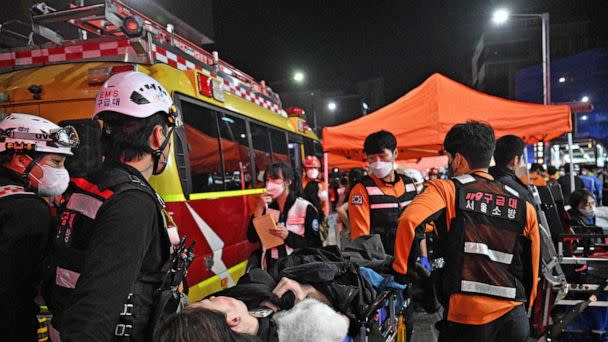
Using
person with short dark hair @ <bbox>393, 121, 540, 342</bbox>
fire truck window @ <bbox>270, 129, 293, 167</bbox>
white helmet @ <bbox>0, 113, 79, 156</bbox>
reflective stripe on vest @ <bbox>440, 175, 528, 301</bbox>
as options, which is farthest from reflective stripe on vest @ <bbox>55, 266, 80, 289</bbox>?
fire truck window @ <bbox>270, 129, 293, 167</bbox>

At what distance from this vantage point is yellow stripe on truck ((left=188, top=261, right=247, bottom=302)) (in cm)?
417

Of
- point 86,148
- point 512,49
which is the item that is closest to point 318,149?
point 86,148

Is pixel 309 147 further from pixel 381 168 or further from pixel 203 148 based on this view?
pixel 381 168

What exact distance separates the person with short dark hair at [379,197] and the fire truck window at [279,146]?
9.65ft

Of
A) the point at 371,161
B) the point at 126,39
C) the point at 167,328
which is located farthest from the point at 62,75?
the point at 167,328

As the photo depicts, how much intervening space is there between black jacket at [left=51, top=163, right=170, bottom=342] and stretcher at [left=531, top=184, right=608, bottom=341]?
9.66 ft

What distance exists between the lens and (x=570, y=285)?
11.5 feet

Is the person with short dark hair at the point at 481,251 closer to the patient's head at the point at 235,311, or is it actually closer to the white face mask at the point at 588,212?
the patient's head at the point at 235,311

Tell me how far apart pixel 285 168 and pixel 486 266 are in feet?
8.39

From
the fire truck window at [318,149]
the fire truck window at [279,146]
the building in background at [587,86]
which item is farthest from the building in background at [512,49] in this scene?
the fire truck window at [279,146]

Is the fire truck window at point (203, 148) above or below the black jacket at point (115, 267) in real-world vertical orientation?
above

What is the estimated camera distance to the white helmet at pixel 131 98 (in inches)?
69.5

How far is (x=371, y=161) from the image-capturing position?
425cm

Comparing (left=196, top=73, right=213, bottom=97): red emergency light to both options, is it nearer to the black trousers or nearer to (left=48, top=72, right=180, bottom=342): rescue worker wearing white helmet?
(left=48, top=72, right=180, bottom=342): rescue worker wearing white helmet
